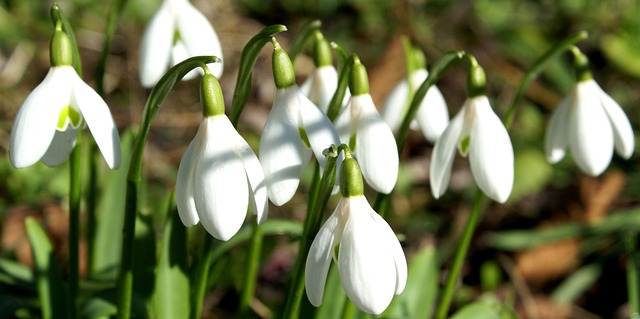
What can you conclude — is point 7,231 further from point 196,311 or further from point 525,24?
point 525,24

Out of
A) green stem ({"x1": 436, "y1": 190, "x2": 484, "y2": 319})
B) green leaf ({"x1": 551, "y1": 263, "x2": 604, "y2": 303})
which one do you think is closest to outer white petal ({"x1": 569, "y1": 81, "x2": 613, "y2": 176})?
green stem ({"x1": 436, "y1": 190, "x2": 484, "y2": 319})

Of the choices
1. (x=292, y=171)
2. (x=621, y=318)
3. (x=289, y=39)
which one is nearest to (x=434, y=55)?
(x=289, y=39)

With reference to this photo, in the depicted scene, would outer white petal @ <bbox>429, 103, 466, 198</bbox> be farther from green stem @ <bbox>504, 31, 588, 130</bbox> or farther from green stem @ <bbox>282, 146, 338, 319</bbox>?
green stem @ <bbox>282, 146, 338, 319</bbox>

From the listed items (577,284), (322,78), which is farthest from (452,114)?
(322,78)

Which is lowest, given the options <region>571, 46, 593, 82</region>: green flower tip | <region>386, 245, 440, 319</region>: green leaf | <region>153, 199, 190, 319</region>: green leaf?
<region>386, 245, 440, 319</region>: green leaf

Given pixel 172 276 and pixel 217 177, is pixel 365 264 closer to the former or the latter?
pixel 217 177

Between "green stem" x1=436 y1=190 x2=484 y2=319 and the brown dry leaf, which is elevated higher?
"green stem" x1=436 y1=190 x2=484 y2=319

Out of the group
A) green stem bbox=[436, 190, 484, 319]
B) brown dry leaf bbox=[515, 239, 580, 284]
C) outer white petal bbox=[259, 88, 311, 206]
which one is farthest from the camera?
brown dry leaf bbox=[515, 239, 580, 284]
